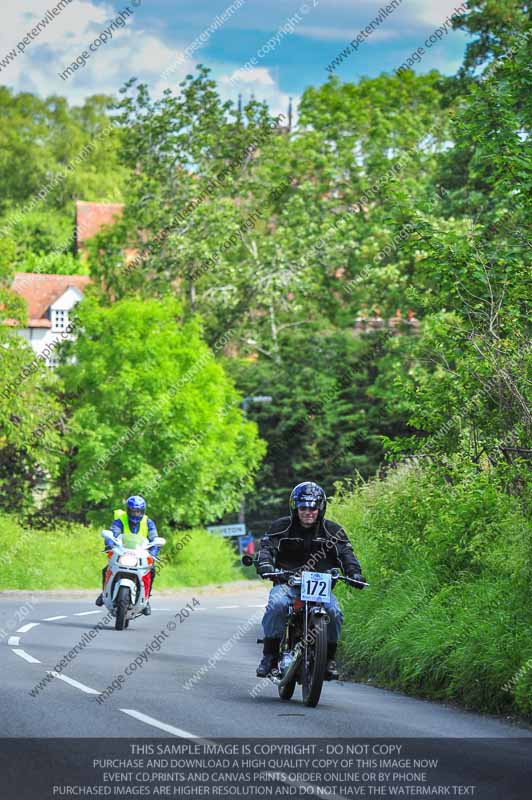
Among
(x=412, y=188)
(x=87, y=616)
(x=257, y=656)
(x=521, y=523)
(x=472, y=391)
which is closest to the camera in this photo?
(x=521, y=523)

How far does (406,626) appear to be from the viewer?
1441 cm

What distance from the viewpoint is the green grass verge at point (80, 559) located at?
116 ft

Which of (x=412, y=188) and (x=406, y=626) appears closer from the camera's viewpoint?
(x=406, y=626)

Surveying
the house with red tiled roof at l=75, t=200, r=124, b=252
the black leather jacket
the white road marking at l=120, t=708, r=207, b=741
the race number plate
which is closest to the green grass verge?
the black leather jacket

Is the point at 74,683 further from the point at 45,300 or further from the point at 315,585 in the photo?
the point at 45,300

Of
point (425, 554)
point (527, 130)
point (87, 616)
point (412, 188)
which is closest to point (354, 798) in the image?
point (425, 554)

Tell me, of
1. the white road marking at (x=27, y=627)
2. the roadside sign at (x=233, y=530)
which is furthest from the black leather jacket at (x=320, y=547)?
the roadside sign at (x=233, y=530)

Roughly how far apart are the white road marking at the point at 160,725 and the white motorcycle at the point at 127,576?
31.6ft

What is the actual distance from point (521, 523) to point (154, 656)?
5413 millimetres

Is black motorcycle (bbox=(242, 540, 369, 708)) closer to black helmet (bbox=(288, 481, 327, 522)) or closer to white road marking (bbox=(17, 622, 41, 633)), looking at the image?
black helmet (bbox=(288, 481, 327, 522))

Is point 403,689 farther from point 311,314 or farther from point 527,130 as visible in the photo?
point 311,314

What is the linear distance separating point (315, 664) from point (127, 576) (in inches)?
376

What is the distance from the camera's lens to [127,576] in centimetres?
2045

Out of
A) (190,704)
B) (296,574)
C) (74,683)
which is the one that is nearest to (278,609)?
(296,574)
